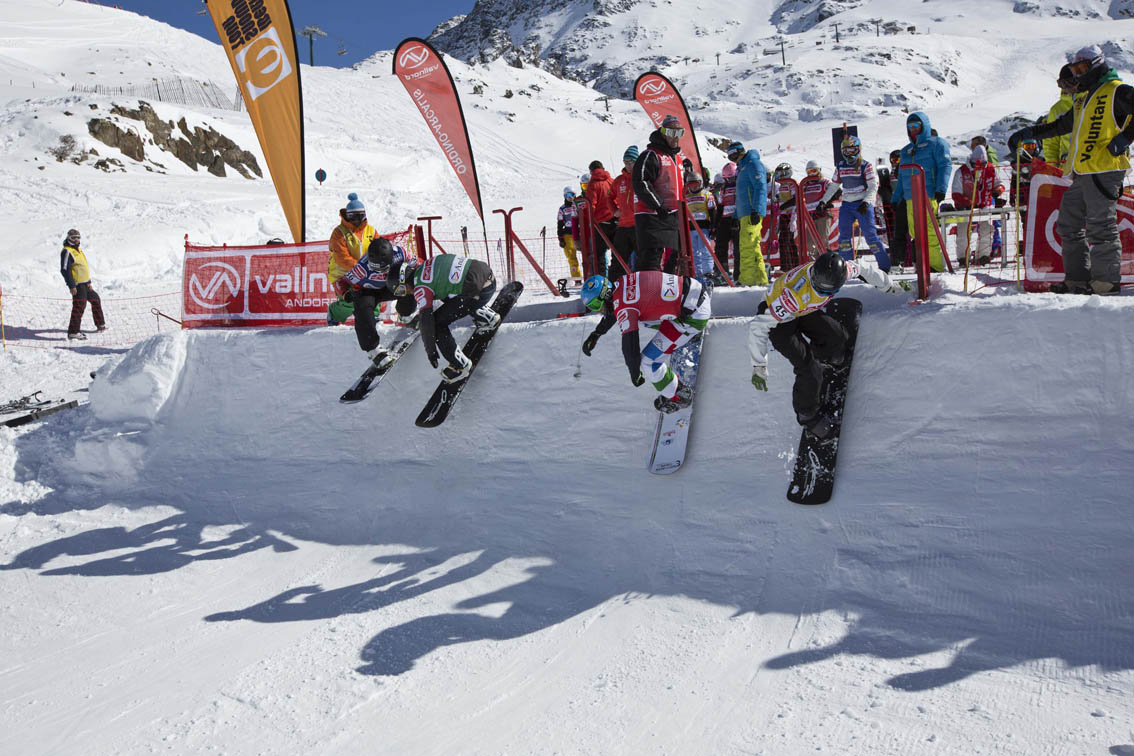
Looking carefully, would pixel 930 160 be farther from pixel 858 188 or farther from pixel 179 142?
pixel 179 142

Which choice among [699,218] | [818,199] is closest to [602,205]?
[699,218]

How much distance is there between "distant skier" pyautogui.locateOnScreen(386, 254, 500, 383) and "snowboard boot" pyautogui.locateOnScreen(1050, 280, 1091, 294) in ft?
13.7

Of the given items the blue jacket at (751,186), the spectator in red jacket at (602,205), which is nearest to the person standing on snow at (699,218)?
the blue jacket at (751,186)

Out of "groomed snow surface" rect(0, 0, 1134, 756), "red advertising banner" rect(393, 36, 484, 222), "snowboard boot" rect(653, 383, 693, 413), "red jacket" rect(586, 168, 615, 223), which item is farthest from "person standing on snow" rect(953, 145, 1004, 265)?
"red advertising banner" rect(393, 36, 484, 222)

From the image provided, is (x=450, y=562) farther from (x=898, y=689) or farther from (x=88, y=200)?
Answer: (x=88, y=200)

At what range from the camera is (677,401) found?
5.72 meters

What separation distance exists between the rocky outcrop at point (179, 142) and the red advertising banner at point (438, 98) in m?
19.3

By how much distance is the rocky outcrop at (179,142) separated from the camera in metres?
25.4

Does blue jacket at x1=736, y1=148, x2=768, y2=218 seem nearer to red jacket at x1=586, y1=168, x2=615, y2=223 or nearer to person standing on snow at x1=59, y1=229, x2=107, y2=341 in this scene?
red jacket at x1=586, y1=168, x2=615, y2=223

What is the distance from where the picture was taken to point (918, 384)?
5.23 metres

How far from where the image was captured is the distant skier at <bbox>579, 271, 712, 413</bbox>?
555 cm

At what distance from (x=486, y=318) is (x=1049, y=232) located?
13.8 ft

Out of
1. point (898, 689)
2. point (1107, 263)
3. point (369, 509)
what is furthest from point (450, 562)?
point (1107, 263)

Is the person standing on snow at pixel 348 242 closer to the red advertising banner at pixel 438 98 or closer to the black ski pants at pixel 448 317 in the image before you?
the black ski pants at pixel 448 317
